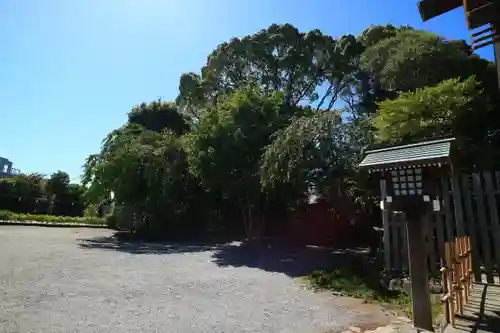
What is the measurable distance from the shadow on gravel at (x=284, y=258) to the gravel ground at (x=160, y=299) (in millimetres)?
151

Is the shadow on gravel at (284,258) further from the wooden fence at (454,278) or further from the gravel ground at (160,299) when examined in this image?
the wooden fence at (454,278)

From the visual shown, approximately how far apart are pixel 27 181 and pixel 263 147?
24.0m

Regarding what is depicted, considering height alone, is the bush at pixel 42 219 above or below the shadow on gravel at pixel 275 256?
above

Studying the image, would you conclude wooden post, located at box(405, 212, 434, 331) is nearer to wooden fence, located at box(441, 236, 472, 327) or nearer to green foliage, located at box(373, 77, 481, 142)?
wooden fence, located at box(441, 236, 472, 327)

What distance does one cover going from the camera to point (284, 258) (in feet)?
33.5

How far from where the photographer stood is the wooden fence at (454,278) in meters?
3.93

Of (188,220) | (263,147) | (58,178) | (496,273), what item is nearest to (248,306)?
(496,273)

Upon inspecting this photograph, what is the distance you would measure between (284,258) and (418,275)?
6.12 meters

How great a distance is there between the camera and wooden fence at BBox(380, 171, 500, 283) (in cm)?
596

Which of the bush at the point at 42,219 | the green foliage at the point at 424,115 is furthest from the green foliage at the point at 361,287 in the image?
the bush at the point at 42,219

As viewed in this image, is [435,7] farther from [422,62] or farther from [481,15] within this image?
[422,62]

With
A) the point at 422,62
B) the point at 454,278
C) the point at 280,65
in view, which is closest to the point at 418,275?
the point at 454,278

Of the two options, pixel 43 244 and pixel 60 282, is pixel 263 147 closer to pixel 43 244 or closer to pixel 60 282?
pixel 60 282

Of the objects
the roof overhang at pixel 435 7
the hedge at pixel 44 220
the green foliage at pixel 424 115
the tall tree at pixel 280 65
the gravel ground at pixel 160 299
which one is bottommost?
the gravel ground at pixel 160 299
